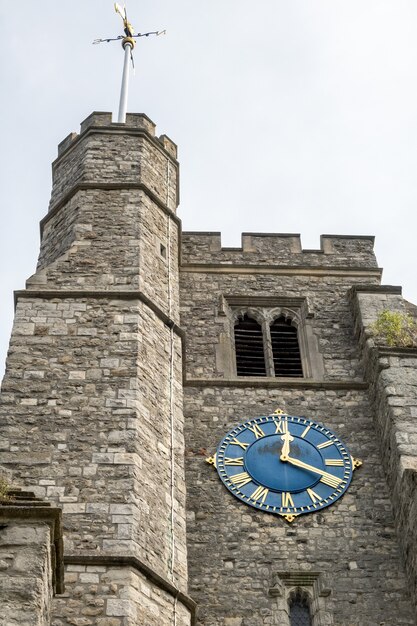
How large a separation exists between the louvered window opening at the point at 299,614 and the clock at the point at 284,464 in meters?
1.17

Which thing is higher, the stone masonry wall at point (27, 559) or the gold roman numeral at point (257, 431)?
the gold roman numeral at point (257, 431)

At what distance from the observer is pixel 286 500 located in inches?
544

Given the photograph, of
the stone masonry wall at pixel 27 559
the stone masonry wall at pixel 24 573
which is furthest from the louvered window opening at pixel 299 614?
the stone masonry wall at pixel 24 573

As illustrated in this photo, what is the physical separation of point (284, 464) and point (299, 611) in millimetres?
2301

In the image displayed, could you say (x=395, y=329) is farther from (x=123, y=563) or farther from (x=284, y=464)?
(x=123, y=563)

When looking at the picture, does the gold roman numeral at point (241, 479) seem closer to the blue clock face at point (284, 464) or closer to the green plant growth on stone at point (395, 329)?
the blue clock face at point (284, 464)

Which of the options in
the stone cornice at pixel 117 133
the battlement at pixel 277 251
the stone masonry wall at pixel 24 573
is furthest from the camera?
the battlement at pixel 277 251

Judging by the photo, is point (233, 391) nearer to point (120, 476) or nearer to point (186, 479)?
point (186, 479)

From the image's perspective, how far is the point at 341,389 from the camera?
15.7 metres

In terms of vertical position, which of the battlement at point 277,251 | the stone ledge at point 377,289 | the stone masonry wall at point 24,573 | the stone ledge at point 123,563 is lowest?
the stone masonry wall at point 24,573

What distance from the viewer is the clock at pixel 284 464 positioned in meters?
13.8

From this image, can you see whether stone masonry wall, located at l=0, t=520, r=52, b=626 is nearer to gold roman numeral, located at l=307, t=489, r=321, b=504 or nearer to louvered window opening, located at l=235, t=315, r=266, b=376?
gold roman numeral, located at l=307, t=489, r=321, b=504

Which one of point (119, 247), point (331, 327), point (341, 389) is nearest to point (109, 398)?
point (119, 247)

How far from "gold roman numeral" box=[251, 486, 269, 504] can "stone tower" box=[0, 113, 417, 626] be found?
20 centimetres
